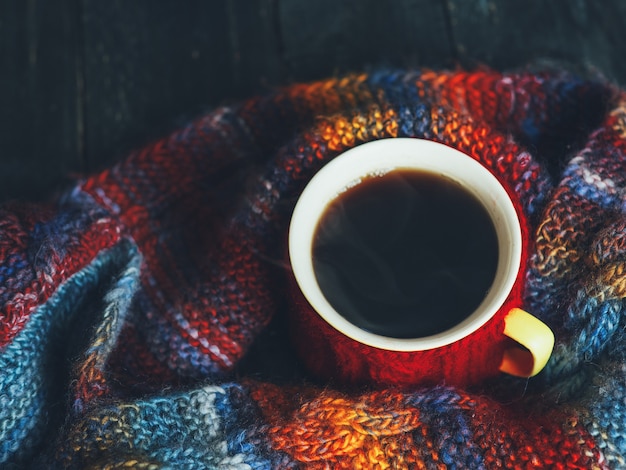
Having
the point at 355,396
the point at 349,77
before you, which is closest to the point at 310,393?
the point at 355,396

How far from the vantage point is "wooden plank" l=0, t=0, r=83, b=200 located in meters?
0.75

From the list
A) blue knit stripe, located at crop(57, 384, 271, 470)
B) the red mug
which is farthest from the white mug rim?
blue knit stripe, located at crop(57, 384, 271, 470)

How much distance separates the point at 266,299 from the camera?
2.06ft

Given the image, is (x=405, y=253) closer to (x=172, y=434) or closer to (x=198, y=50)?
(x=172, y=434)

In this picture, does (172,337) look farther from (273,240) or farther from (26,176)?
(26,176)

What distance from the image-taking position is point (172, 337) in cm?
63

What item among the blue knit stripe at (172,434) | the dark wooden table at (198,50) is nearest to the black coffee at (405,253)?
the blue knit stripe at (172,434)

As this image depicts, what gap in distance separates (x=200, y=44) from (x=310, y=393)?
0.40 meters

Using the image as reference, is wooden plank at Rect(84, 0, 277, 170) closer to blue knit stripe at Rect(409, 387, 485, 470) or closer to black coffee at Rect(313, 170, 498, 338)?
black coffee at Rect(313, 170, 498, 338)

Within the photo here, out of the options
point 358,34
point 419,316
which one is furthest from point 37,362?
point 358,34

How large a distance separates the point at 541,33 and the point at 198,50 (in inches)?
14.2

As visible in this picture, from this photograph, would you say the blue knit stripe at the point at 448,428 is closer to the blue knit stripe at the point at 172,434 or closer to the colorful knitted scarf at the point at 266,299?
the colorful knitted scarf at the point at 266,299

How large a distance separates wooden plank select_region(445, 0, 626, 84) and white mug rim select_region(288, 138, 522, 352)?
24cm

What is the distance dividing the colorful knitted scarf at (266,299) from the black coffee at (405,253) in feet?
0.14
